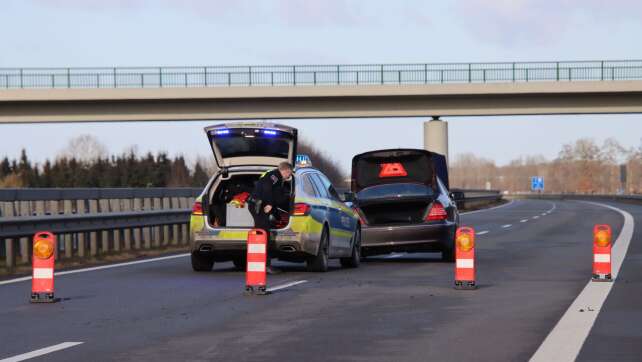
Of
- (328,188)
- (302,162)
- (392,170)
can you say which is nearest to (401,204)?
(392,170)

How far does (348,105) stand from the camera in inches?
2068

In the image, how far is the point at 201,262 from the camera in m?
17.8

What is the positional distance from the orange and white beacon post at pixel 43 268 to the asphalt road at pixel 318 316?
0.68 ft

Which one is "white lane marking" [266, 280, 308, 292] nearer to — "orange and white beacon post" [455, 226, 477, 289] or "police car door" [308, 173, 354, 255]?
"orange and white beacon post" [455, 226, 477, 289]

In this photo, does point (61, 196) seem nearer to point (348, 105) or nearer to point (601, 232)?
point (601, 232)

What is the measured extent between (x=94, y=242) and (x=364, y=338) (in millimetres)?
12842

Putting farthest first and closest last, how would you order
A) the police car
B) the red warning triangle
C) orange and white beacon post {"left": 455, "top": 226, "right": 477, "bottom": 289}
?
the red warning triangle
the police car
orange and white beacon post {"left": 455, "top": 226, "right": 477, "bottom": 289}

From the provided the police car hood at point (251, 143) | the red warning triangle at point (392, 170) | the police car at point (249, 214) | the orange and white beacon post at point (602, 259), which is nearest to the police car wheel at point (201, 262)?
the police car at point (249, 214)

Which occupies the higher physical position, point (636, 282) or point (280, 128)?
point (280, 128)

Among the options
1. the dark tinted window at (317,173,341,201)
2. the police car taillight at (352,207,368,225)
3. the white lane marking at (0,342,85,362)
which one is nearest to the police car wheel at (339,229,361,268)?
the dark tinted window at (317,173,341,201)

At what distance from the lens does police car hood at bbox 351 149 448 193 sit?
21578mm

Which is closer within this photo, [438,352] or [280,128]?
[438,352]

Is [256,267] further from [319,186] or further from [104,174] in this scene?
[104,174]

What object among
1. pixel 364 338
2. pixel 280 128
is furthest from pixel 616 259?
pixel 364 338
